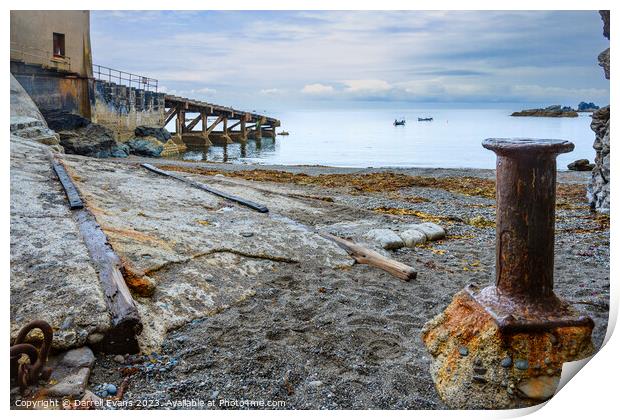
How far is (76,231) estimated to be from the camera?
166 inches

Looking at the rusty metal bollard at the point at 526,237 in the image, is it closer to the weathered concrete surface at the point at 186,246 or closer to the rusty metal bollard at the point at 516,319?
the rusty metal bollard at the point at 516,319

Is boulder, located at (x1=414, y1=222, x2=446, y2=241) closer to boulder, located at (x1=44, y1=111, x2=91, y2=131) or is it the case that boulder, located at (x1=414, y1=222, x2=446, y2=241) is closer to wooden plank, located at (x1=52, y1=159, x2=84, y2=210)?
wooden plank, located at (x1=52, y1=159, x2=84, y2=210)

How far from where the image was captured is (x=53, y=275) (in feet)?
11.3

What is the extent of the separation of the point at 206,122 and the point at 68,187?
28.0 m

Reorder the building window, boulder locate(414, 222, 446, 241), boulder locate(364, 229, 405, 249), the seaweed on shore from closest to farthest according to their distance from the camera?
boulder locate(364, 229, 405, 249), boulder locate(414, 222, 446, 241), the building window, the seaweed on shore

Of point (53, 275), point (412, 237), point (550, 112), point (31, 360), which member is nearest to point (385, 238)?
point (412, 237)

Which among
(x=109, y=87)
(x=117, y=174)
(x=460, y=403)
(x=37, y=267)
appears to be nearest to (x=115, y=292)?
(x=37, y=267)

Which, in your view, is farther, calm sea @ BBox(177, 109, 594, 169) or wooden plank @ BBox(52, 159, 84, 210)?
calm sea @ BBox(177, 109, 594, 169)

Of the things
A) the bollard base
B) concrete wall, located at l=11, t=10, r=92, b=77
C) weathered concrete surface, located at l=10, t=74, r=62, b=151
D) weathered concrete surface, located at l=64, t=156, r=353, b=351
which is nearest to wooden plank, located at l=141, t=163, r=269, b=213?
weathered concrete surface, located at l=64, t=156, r=353, b=351

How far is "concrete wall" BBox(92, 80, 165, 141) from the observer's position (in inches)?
755

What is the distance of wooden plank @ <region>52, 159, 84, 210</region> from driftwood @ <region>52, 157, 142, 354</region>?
75 cm

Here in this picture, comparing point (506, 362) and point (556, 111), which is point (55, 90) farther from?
point (506, 362)
